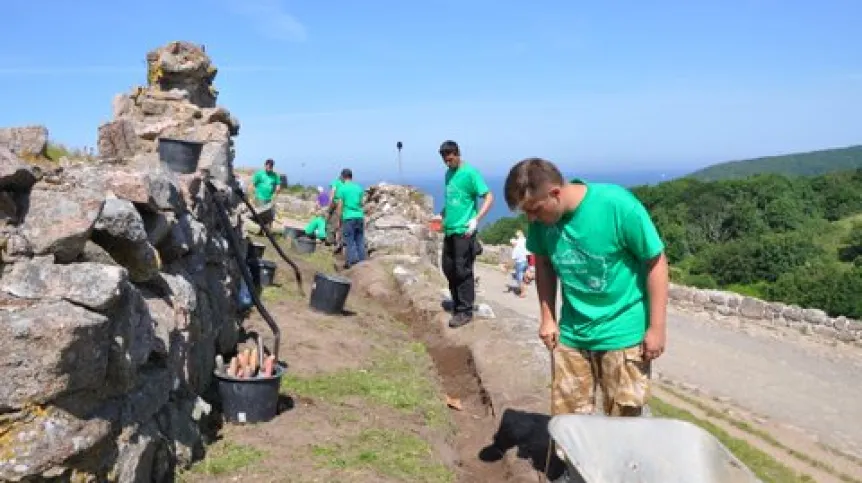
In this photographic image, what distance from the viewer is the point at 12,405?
3230 millimetres

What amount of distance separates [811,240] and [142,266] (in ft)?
125

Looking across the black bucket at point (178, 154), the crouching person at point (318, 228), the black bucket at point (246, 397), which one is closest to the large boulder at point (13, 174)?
the black bucket at point (246, 397)

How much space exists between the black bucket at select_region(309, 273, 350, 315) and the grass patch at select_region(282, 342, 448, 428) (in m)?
1.90

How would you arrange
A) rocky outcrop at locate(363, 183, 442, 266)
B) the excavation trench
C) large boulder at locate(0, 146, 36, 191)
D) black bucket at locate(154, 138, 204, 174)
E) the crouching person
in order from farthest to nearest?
1. the crouching person
2. rocky outcrop at locate(363, 183, 442, 266)
3. black bucket at locate(154, 138, 204, 174)
4. the excavation trench
5. large boulder at locate(0, 146, 36, 191)

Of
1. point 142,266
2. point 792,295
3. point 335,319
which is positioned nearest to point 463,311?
point 335,319

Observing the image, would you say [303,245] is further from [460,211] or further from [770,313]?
[770,313]

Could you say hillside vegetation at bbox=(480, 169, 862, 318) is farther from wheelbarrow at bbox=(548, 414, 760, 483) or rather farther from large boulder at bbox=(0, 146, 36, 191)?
large boulder at bbox=(0, 146, 36, 191)

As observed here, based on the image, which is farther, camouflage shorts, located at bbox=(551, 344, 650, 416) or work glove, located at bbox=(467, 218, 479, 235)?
work glove, located at bbox=(467, 218, 479, 235)

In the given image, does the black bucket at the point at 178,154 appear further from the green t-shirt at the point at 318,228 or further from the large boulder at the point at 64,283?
the green t-shirt at the point at 318,228

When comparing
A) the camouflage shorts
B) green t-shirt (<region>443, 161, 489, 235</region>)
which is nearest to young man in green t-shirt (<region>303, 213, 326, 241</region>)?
green t-shirt (<region>443, 161, 489, 235</region>)

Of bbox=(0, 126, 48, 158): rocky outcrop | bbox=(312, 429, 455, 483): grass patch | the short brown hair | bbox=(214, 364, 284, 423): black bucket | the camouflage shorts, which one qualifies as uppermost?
bbox=(0, 126, 48, 158): rocky outcrop

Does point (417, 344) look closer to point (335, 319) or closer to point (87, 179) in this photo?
point (335, 319)

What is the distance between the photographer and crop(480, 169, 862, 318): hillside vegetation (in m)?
29.2

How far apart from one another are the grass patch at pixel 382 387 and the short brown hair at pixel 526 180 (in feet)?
9.62
